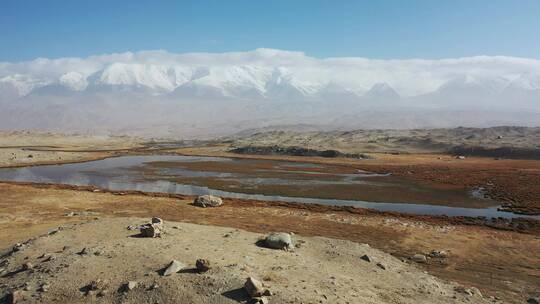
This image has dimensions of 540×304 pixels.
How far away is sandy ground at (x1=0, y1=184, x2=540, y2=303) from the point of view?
17572mm

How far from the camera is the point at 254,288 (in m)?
12.5

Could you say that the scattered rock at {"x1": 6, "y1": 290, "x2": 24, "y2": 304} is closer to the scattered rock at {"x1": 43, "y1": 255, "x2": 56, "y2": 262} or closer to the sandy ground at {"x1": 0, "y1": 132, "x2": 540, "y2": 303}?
the sandy ground at {"x1": 0, "y1": 132, "x2": 540, "y2": 303}

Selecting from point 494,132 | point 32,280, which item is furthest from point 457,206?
point 494,132

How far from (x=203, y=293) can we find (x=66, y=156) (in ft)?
257

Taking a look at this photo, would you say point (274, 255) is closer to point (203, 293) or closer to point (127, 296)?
point (203, 293)

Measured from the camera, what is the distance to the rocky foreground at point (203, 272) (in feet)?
43.0

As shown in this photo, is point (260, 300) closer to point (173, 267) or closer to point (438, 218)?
point (173, 267)

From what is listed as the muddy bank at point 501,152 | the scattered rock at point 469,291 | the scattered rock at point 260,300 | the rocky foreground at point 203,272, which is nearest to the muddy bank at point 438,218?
the rocky foreground at point 203,272

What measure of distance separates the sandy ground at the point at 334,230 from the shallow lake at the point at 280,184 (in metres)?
7.33

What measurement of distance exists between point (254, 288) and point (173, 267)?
10.8 feet

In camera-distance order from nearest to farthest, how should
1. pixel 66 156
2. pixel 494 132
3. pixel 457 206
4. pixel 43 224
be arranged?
1. pixel 43 224
2. pixel 457 206
3. pixel 66 156
4. pixel 494 132

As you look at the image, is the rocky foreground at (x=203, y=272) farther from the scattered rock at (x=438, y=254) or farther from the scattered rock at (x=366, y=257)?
the scattered rock at (x=438, y=254)

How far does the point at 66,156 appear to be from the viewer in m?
81.7

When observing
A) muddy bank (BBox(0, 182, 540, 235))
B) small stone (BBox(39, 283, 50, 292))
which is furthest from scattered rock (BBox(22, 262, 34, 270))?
muddy bank (BBox(0, 182, 540, 235))
